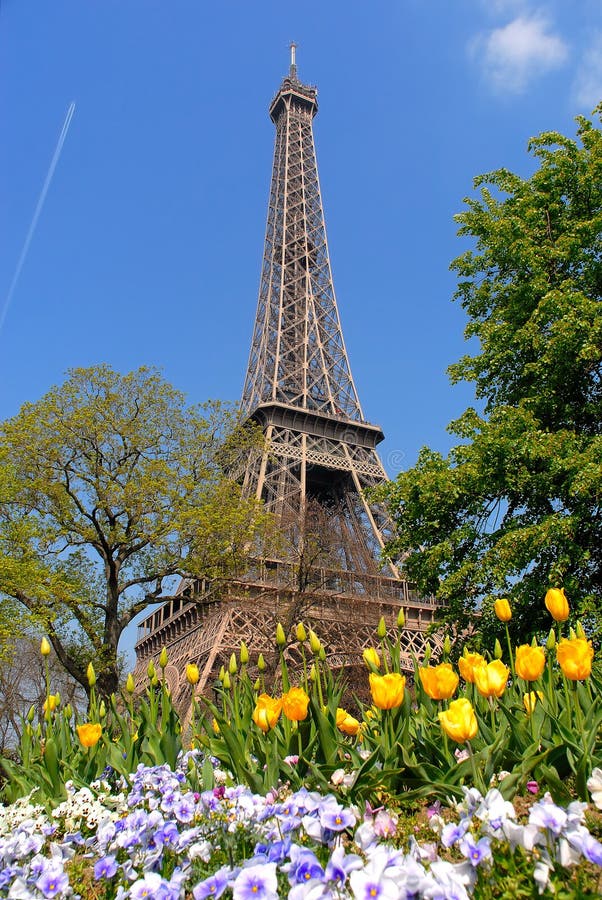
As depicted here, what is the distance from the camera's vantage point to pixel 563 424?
12359mm

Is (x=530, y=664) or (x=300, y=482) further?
(x=300, y=482)

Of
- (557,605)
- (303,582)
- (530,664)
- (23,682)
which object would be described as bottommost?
(530,664)

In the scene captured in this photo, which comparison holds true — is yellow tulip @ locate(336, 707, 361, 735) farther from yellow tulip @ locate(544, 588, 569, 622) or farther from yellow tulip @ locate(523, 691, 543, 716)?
yellow tulip @ locate(544, 588, 569, 622)

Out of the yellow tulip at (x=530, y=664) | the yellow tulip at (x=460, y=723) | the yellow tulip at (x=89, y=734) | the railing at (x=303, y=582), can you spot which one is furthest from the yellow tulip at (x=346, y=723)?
the railing at (x=303, y=582)

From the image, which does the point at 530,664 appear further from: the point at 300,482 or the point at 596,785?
the point at 300,482

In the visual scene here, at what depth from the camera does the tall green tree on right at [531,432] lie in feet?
36.5

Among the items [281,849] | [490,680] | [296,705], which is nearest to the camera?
[281,849]

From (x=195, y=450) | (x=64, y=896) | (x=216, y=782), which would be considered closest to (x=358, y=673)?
(x=195, y=450)

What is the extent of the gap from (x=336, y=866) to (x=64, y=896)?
4.76 feet

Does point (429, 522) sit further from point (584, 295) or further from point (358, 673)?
point (358, 673)

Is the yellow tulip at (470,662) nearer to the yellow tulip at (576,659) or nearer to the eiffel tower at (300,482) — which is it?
the yellow tulip at (576,659)

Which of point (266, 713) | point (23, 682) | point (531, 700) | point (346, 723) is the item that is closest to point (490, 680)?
point (531, 700)

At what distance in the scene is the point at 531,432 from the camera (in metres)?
11.3

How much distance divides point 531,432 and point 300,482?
83.6ft
